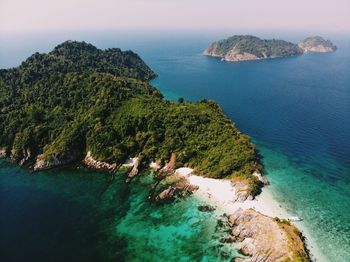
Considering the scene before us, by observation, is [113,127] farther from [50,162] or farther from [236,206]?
[236,206]

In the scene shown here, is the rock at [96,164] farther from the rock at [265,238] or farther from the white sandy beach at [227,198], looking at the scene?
the rock at [265,238]

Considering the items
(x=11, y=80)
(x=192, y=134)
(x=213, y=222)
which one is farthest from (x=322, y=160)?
(x=11, y=80)

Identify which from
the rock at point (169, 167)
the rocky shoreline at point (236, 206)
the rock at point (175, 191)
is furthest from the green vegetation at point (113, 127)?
the rock at point (175, 191)

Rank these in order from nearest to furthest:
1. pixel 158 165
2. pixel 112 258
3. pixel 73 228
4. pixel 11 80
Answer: pixel 112 258 → pixel 73 228 → pixel 158 165 → pixel 11 80

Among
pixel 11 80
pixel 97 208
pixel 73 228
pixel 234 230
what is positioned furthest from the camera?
pixel 11 80

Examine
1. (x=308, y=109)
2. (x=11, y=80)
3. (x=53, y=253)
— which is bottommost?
(x=53, y=253)

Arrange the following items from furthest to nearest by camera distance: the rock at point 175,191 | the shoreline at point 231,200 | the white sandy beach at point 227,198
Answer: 1. the rock at point 175,191
2. the white sandy beach at point 227,198
3. the shoreline at point 231,200

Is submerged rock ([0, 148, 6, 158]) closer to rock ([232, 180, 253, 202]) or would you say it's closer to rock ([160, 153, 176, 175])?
rock ([160, 153, 176, 175])

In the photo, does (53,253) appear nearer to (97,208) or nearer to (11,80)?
(97,208)
